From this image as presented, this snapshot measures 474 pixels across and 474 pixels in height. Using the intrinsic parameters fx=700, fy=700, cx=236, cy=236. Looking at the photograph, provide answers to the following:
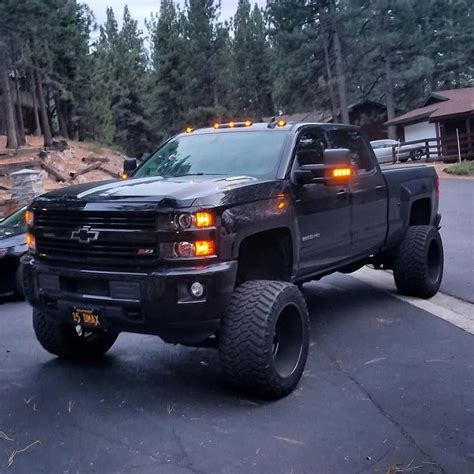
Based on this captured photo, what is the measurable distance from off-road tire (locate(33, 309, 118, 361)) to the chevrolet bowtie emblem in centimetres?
116

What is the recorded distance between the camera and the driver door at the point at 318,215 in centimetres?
589

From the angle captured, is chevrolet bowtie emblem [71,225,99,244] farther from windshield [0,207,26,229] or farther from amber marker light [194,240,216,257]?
windshield [0,207,26,229]

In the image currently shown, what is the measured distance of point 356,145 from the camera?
24.4 feet

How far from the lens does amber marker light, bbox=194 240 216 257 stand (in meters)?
4.70

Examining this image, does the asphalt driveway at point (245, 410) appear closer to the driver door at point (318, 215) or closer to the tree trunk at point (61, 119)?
the driver door at point (318, 215)

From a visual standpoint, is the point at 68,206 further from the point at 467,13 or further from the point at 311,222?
the point at 467,13

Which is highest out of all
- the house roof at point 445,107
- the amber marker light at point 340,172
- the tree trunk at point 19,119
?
the tree trunk at point 19,119

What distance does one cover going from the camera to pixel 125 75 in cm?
6122

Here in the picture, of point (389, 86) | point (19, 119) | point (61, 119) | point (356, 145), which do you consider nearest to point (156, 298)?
point (356, 145)

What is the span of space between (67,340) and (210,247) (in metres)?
1.96

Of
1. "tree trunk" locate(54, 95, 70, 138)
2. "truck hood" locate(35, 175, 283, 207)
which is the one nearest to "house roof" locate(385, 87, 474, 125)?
"tree trunk" locate(54, 95, 70, 138)

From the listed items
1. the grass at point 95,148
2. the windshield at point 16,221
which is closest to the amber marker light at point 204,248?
the windshield at point 16,221

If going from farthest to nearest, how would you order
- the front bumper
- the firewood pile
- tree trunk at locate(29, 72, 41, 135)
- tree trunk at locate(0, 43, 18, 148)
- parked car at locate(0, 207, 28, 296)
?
tree trunk at locate(29, 72, 41, 135) < tree trunk at locate(0, 43, 18, 148) < the firewood pile < parked car at locate(0, 207, 28, 296) < the front bumper

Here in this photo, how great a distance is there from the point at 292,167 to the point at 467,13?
5411 cm
